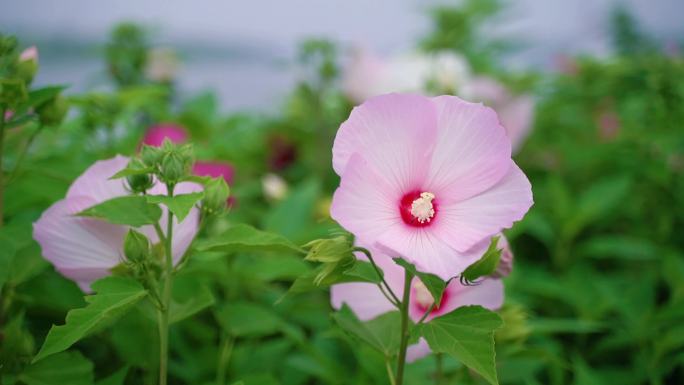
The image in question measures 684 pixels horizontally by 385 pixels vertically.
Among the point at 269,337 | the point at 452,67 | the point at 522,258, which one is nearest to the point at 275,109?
the point at 452,67

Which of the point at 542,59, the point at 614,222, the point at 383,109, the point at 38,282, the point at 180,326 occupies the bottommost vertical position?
the point at 542,59

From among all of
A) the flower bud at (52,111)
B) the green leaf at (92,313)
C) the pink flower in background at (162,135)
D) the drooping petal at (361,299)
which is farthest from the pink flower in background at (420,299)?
the pink flower in background at (162,135)

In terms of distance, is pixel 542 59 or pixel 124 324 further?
pixel 542 59

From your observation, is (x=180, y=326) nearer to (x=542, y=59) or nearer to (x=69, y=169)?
(x=69, y=169)

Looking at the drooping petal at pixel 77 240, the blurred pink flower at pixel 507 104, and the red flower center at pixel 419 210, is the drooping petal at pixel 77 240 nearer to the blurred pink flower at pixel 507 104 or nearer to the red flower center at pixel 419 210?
the red flower center at pixel 419 210

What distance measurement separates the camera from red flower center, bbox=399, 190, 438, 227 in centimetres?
54

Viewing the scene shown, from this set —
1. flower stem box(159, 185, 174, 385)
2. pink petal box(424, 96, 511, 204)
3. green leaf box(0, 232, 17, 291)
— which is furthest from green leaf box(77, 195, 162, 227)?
pink petal box(424, 96, 511, 204)

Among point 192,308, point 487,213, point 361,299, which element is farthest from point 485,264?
point 192,308

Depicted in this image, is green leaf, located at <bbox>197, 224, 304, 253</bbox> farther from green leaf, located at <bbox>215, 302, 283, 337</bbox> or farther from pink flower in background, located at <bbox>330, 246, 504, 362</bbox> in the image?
green leaf, located at <bbox>215, 302, 283, 337</bbox>

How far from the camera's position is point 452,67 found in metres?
Answer: 1.42

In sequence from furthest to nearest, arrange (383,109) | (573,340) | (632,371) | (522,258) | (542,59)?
1. (542,59)
2. (522,258)
3. (573,340)
4. (632,371)
5. (383,109)

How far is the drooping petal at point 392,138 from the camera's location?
20.5 inches

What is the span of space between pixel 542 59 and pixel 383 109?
3.32 m

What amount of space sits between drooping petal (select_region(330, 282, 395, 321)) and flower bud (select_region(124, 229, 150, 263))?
187 mm
